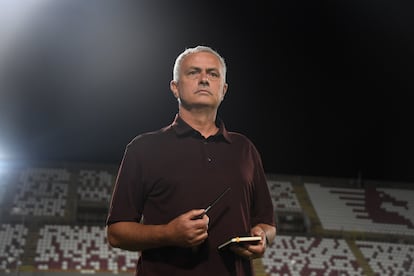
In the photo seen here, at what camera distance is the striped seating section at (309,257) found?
63.0 feet

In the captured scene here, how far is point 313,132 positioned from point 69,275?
1070 centimetres

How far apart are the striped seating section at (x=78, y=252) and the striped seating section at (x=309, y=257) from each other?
518 centimetres

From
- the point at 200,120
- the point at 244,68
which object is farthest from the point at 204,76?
the point at 244,68

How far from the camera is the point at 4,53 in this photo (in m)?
17.3

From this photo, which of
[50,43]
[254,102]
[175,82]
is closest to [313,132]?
[254,102]

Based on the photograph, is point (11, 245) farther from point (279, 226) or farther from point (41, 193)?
point (279, 226)

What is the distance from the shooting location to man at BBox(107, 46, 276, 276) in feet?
5.09

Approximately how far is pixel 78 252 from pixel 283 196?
9800 mm

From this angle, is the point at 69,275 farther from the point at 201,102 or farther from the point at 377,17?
the point at 201,102

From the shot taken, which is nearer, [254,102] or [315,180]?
[254,102]

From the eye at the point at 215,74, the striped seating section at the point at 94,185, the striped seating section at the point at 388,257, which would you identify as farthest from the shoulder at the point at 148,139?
the striped seating section at the point at 94,185

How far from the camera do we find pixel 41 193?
22266 millimetres

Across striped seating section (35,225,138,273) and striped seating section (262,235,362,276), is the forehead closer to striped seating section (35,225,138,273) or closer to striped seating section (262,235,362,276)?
striped seating section (35,225,138,273)

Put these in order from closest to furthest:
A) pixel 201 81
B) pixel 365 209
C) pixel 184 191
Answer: pixel 184 191
pixel 201 81
pixel 365 209
